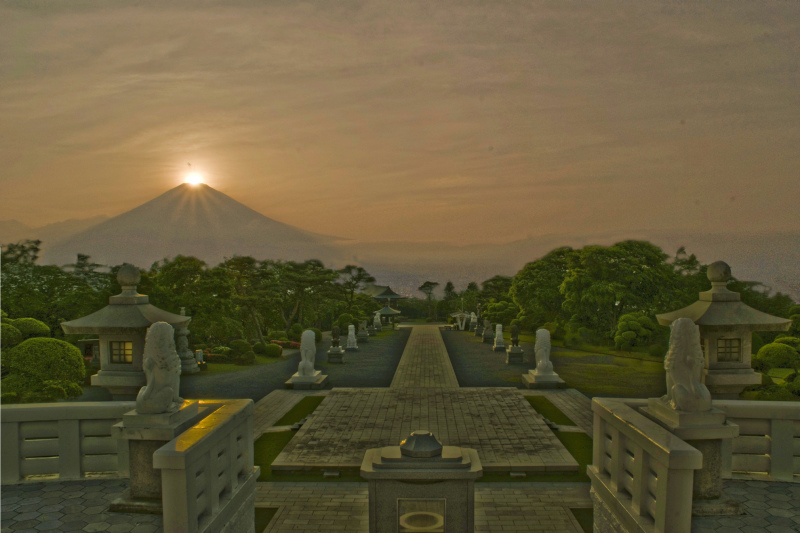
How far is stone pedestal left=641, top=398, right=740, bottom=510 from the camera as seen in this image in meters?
6.34

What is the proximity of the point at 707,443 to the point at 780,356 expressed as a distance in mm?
12133

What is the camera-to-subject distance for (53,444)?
299 inches

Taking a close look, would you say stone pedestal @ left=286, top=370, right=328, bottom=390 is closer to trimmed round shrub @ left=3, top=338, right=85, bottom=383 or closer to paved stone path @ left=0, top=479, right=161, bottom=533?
trimmed round shrub @ left=3, top=338, right=85, bottom=383

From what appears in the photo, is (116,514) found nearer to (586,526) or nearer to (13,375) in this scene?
(586,526)

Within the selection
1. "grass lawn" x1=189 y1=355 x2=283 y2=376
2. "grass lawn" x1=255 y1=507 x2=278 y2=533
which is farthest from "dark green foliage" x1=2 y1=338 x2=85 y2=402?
"grass lawn" x1=189 y1=355 x2=283 y2=376

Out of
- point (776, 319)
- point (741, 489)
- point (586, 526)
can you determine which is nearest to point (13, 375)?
point (586, 526)

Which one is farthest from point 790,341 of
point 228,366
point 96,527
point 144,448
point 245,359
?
point 228,366

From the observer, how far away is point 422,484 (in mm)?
6719

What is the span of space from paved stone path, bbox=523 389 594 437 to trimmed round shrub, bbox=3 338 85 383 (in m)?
13.6

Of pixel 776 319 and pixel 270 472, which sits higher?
pixel 776 319

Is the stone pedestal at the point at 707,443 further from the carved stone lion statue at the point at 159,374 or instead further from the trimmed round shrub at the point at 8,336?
the trimmed round shrub at the point at 8,336

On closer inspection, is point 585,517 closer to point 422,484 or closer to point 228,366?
point 422,484

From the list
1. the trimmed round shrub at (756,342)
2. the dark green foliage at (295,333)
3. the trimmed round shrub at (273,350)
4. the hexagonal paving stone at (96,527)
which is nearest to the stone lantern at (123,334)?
the hexagonal paving stone at (96,527)

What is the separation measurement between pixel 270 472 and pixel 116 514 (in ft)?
15.0
